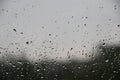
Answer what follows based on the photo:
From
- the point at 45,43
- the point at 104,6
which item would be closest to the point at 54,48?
the point at 45,43

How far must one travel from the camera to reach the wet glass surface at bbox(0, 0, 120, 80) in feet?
6.14

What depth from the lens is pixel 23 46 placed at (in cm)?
199

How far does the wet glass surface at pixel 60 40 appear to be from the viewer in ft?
6.14

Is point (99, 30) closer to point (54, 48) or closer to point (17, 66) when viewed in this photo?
point (54, 48)

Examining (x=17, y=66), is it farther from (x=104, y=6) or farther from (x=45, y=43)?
(x=104, y=6)

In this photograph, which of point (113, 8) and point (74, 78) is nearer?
point (74, 78)

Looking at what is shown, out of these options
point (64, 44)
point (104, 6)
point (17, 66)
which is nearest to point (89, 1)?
point (104, 6)

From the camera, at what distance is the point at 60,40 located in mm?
1998

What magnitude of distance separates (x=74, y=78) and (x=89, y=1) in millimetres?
539

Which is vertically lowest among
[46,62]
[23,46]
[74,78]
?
[74,78]

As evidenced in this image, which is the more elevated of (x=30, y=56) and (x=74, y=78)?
(x=30, y=56)

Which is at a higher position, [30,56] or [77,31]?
[77,31]

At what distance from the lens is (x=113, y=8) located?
2014mm

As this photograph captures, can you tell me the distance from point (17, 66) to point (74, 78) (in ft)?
1.19
